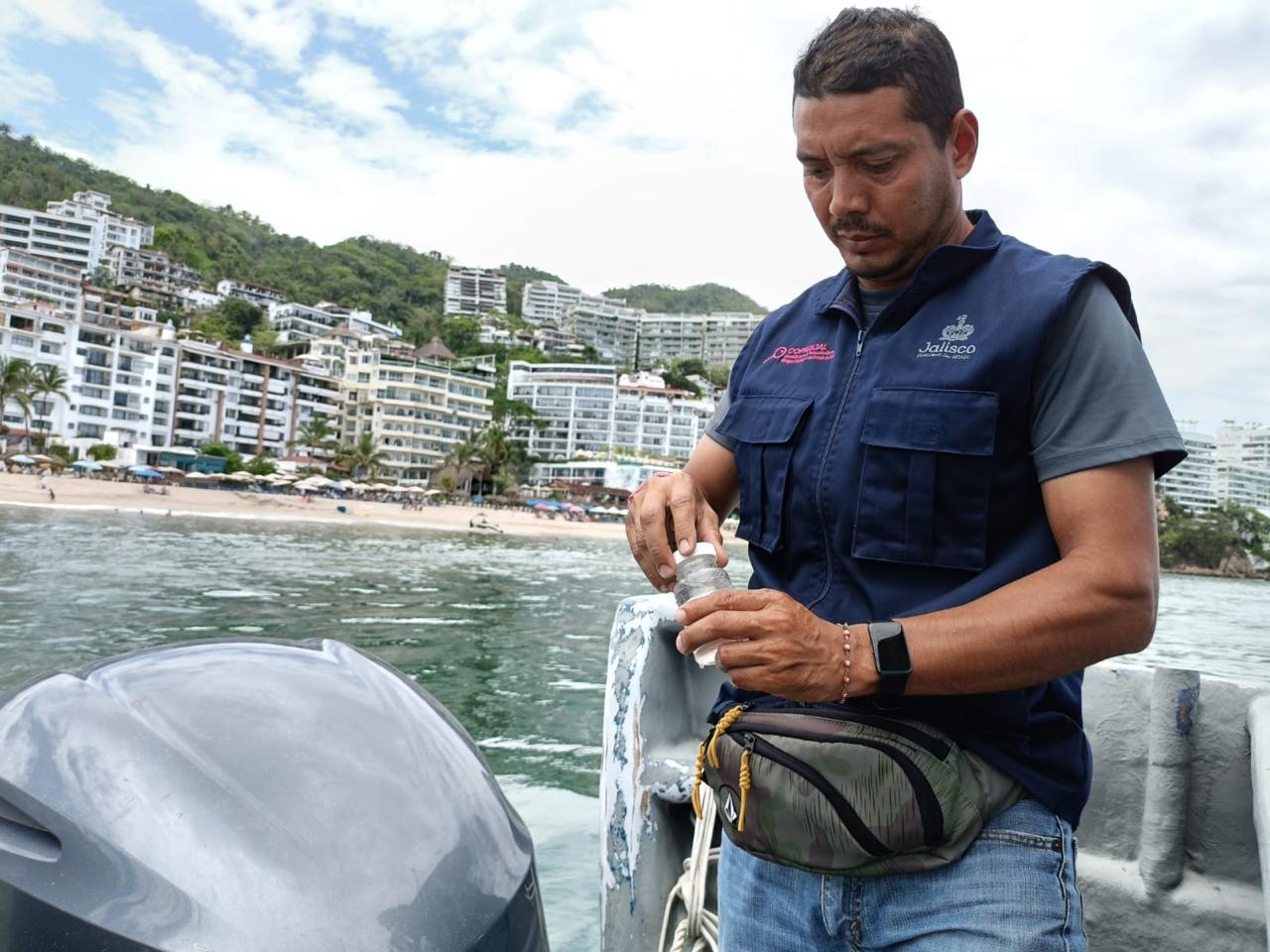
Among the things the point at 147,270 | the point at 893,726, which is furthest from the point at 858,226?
the point at 147,270

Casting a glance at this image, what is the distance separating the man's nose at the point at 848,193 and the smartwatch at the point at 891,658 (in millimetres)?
523

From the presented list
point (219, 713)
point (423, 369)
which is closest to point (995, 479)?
point (219, 713)

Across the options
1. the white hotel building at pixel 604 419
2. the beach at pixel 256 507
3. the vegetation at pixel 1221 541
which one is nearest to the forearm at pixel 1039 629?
the beach at pixel 256 507

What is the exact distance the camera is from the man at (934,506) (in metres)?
1.04

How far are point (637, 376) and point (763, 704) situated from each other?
4835 inches

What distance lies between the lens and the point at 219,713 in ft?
3.50

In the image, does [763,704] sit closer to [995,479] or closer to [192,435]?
[995,479]

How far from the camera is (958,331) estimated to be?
47.0 inches

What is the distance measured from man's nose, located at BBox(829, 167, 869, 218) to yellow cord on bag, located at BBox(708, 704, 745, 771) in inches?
25.4

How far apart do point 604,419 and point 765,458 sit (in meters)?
111

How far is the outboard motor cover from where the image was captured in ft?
2.92

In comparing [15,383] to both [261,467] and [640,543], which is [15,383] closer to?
[261,467]

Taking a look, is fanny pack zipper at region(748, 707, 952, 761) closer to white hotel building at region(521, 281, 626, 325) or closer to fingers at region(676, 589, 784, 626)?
A: fingers at region(676, 589, 784, 626)

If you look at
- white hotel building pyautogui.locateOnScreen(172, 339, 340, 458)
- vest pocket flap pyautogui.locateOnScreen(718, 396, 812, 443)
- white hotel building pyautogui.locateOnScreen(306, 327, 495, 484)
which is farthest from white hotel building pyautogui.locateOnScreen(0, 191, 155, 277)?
vest pocket flap pyautogui.locateOnScreen(718, 396, 812, 443)
